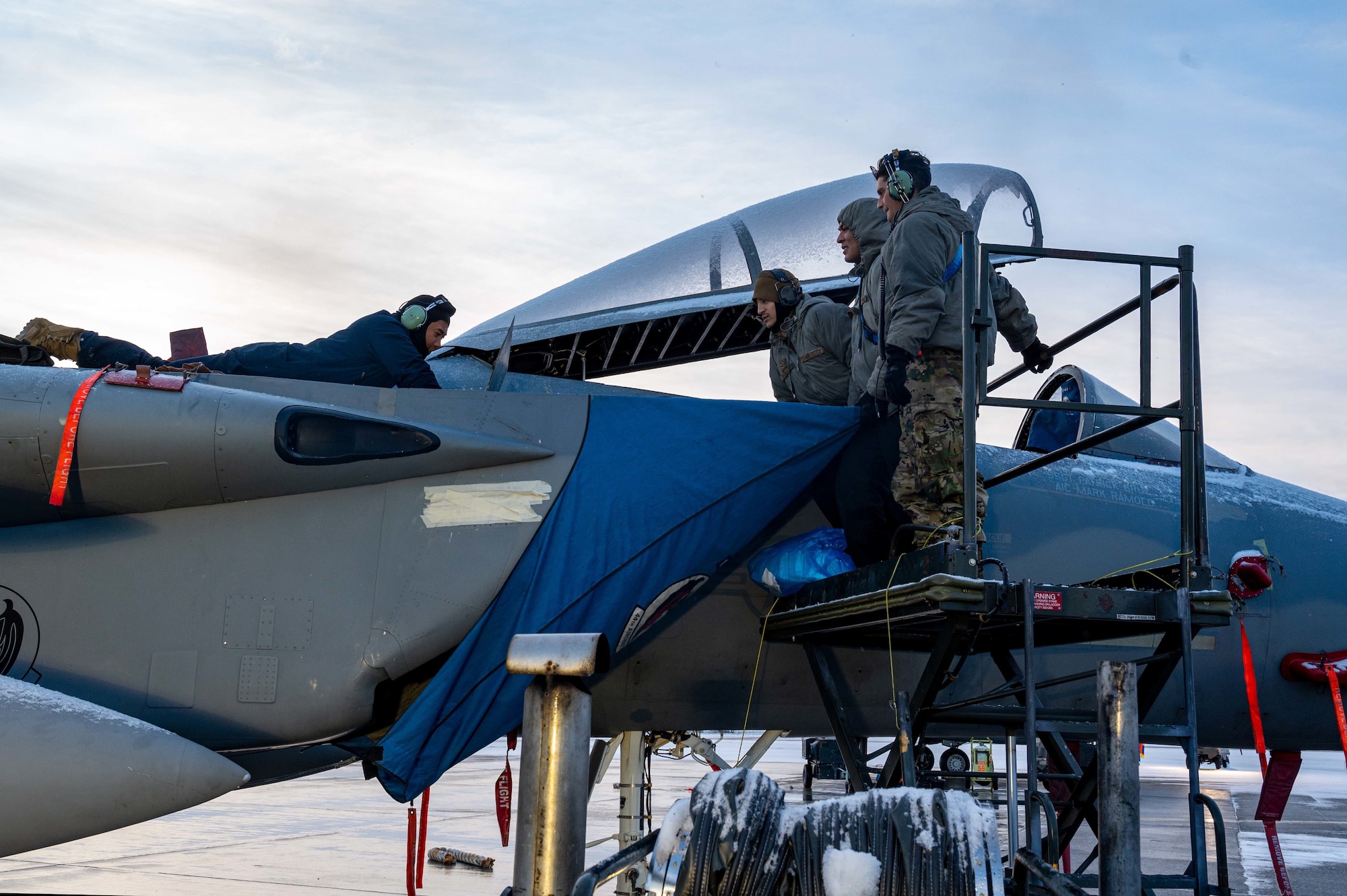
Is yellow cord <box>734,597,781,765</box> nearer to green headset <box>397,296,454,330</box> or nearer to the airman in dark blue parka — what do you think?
the airman in dark blue parka

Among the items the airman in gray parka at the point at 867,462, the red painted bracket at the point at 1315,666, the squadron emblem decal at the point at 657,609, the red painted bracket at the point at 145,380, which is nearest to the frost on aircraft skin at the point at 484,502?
the squadron emblem decal at the point at 657,609

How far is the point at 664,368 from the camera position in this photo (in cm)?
795

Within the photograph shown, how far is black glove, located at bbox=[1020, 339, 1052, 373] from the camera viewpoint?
6395 mm

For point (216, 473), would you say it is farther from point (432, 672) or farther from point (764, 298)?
point (764, 298)

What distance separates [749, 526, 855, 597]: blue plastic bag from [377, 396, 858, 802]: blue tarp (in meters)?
0.19

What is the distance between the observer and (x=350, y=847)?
13.5 metres

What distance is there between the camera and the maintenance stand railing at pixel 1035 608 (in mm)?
4555

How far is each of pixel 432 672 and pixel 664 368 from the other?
9.16 feet

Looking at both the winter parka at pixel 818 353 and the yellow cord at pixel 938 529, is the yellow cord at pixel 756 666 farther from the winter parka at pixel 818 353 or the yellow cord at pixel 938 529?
the yellow cord at pixel 938 529

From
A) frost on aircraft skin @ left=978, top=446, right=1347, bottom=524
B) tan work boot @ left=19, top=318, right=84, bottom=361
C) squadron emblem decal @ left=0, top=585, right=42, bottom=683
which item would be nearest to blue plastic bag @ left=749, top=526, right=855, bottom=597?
frost on aircraft skin @ left=978, top=446, right=1347, bottom=524

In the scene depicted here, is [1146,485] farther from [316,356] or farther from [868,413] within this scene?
[316,356]

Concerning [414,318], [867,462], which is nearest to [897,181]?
[867,462]

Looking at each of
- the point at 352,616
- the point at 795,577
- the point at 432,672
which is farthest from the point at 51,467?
the point at 795,577

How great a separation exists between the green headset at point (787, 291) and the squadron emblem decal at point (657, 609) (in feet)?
6.05
